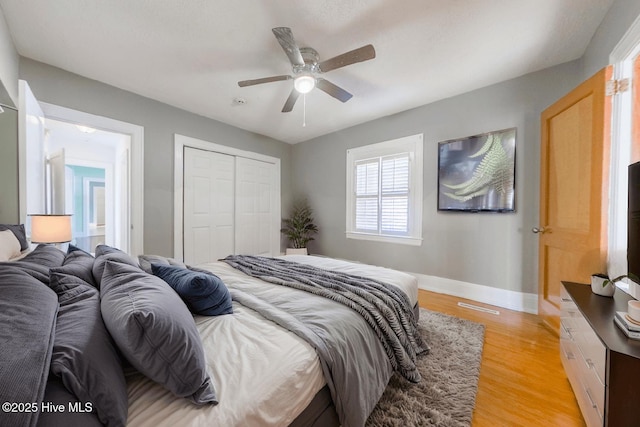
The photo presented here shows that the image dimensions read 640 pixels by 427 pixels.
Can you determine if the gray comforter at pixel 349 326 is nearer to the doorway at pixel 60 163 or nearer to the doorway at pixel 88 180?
the doorway at pixel 60 163

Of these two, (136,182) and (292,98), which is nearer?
(292,98)

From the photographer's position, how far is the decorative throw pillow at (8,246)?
150 centimetres

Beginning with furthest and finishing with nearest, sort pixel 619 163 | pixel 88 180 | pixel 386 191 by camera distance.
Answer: pixel 88 180 → pixel 386 191 → pixel 619 163

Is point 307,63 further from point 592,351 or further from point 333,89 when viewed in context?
point 592,351

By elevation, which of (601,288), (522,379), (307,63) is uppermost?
(307,63)

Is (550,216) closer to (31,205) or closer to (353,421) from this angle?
(353,421)

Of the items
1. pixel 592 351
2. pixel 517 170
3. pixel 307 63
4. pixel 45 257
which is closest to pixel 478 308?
pixel 517 170

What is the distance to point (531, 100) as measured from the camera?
2.60 metres

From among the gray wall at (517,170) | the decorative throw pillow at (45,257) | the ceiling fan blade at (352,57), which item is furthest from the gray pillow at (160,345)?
the gray wall at (517,170)

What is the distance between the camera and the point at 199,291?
4.01ft

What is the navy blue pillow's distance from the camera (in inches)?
47.8

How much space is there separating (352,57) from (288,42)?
48 centimetres

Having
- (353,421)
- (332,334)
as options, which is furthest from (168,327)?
(353,421)

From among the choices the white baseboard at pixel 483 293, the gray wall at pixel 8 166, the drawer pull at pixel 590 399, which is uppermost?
the gray wall at pixel 8 166
